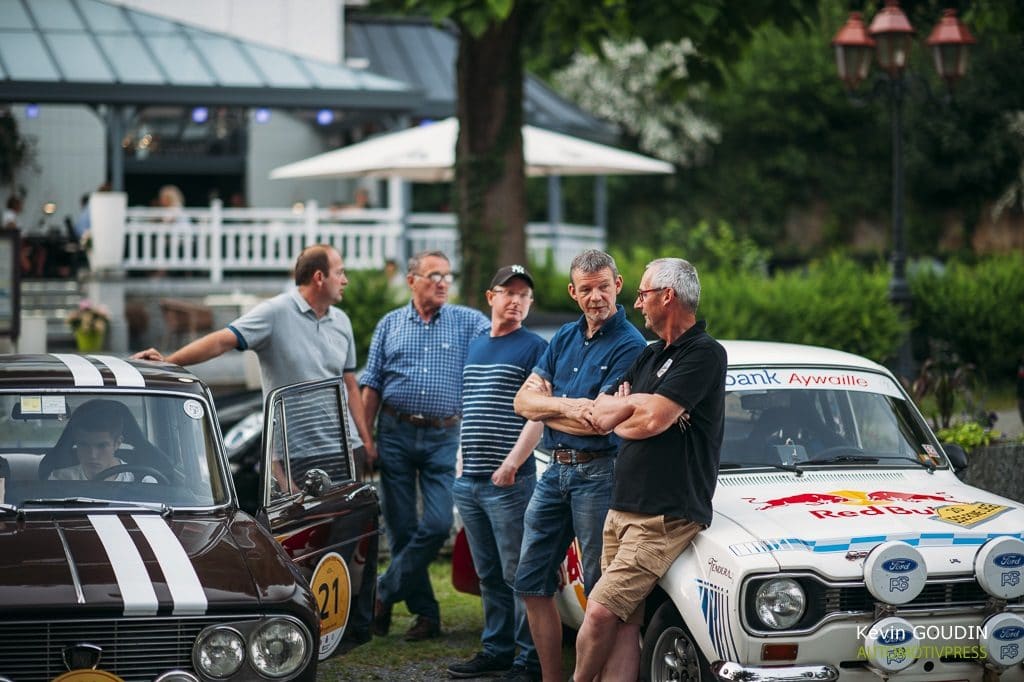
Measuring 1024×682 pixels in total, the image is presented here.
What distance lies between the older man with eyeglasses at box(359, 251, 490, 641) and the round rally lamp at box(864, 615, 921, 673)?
3.02 metres

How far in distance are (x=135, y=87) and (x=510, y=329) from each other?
15.7 metres

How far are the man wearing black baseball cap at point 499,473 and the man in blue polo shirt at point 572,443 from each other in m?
0.34

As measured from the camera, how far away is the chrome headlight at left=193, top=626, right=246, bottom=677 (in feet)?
16.2

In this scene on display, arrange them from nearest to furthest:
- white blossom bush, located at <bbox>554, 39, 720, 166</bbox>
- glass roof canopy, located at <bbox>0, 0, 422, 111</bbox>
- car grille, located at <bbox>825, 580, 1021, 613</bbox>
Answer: car grille, located at <bbox>825, 580, 1021, 613</bbox> < glass roof canopy, located at <bbox>0, 0, 422, 111</bbox> < white blossom bush, located at <bbox>554, 39, 720, 166</bbox>

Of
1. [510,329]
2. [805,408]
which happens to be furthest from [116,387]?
[805,408]

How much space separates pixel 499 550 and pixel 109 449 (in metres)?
2.04

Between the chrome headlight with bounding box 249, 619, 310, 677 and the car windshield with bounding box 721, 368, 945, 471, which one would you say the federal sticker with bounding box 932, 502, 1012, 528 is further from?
the chrome headlight with bounding box 249, 619, 310, 677

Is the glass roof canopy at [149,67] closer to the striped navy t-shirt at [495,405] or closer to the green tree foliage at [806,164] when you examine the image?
the green tree foliage at [806,164]

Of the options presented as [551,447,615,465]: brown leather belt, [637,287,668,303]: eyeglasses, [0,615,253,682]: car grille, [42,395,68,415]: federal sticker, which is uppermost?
[637,287,668,303]: eyeglasses

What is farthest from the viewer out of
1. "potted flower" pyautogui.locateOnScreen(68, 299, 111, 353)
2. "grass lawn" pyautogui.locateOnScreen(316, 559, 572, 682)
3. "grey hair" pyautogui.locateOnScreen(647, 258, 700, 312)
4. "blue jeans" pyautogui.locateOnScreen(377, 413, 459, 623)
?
"potted flower" pyautogui.locateOnScreen(68, 299, 111, 353)

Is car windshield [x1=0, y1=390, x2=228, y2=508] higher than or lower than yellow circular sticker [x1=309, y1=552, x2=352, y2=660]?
higher

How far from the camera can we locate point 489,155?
1406 centimetres

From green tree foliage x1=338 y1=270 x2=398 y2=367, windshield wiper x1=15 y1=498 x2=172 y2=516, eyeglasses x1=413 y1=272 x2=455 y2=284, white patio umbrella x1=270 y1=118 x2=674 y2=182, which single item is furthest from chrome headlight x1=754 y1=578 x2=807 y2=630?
white patio umbrella x1=270 y1=118 x2=674 y2=182

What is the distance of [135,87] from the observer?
21312 mm
